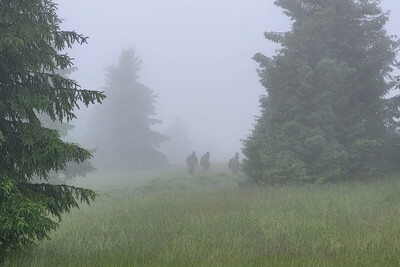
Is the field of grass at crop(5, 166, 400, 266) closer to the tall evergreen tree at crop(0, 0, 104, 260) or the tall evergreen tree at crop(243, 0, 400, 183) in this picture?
the tall evergreen tree at crop(0, 0, 104, 260)

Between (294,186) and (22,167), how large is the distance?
425 inches

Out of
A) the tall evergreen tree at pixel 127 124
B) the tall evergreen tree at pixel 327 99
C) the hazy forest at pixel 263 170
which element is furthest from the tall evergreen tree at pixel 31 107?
the tall evergreen tree at pixel 127 124

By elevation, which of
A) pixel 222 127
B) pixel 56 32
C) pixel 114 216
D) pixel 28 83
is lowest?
pixel 114 216

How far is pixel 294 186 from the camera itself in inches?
564

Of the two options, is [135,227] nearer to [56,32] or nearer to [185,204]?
[185,204]

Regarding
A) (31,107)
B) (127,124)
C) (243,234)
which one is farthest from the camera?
(127,124)

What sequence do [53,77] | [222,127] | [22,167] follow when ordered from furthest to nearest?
[222,127] → [53,77] → [22,167]

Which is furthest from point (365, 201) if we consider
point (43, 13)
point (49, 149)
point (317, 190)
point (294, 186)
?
point (43, 13)

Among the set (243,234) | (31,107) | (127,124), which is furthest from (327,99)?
(127,124)

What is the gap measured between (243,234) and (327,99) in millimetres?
9711

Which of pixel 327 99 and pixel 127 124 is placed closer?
pixel 327 99

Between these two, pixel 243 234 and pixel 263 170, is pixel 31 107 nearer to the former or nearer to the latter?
pixel 243 234

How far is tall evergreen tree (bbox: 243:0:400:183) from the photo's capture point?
583 inches

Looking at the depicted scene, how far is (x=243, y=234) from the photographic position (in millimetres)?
7195
